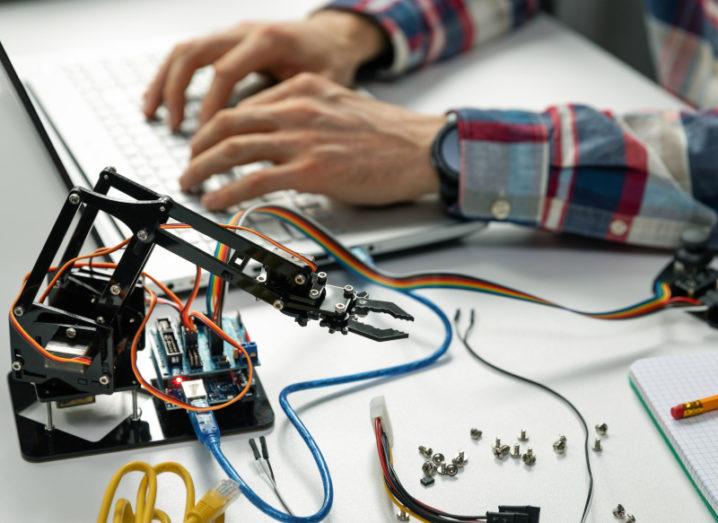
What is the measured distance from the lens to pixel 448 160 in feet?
3.41

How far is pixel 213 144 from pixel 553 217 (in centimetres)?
37

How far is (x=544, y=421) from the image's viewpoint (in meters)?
0.79

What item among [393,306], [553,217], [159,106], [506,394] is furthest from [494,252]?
[159,106]

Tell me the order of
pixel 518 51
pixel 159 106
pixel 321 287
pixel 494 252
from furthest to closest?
pixel 518 51 < pixel 159 106 < pixel 494 252 < pixel 321 287

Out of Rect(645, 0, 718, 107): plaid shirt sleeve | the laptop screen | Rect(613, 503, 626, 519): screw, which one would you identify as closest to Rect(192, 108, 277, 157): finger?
the laptop screen

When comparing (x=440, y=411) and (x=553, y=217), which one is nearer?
(x=440, y=411)

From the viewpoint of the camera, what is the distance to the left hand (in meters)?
0.99

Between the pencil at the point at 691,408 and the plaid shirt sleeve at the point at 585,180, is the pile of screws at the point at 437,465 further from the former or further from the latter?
the plaid shirt sleeve at the point at 585,180

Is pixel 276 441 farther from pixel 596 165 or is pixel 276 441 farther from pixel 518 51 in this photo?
pixel 518 51

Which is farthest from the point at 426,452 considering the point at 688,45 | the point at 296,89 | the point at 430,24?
the point at 688,45

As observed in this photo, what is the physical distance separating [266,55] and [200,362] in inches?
21.7

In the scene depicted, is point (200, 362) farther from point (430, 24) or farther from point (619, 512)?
point (430, 24)

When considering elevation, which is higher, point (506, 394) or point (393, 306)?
point (393, 306)

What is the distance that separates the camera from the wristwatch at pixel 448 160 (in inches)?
40.1
